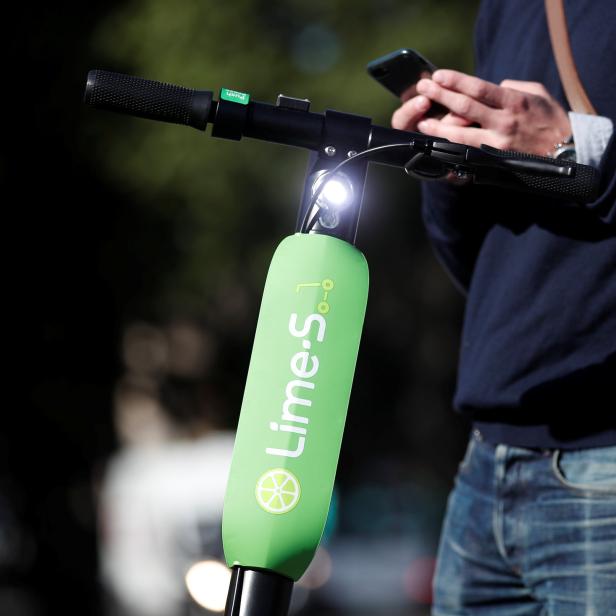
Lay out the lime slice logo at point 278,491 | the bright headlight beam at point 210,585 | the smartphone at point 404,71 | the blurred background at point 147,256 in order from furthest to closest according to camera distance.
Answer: the blurred background at point 147,256 → the bright headlight beam at point 210,585 → the smartphone at point 404,71 → the lime slice logo at point 278,491

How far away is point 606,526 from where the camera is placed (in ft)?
5.14

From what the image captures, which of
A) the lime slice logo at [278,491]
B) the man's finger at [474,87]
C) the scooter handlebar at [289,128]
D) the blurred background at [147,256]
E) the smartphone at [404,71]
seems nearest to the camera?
the lime slice logo at [278,491]

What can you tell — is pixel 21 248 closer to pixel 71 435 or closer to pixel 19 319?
pixel 19 319

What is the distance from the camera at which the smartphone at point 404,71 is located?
1.63 m

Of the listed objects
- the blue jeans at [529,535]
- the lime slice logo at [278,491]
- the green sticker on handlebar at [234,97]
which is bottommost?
the lime slice logo at [278,491]

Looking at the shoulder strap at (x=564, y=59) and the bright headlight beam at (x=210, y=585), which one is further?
the bright headlight beam at (x=210, y=585)

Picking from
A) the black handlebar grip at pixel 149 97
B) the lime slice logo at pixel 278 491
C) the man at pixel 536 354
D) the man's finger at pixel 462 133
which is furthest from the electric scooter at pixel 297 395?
the man at pixel 536 354

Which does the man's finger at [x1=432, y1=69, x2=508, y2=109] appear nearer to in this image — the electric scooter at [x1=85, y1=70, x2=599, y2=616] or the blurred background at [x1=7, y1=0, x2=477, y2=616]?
the electric scooter at [x1=85, y1=70, x2=599, y2=616]

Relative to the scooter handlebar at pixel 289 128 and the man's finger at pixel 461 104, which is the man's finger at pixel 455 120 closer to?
the man's finger at pixel 461 104

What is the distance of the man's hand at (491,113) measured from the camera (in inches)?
60.3

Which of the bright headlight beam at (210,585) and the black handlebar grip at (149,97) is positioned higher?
the bright headlight beam at (210,585)

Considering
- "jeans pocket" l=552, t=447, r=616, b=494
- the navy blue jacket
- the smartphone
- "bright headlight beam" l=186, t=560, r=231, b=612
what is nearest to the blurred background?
"bright headlight beam" l=186, t=560, r=231, b=612

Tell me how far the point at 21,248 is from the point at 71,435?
72.4 inches

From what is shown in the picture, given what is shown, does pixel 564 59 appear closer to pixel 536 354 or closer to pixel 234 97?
pixel 536 354
